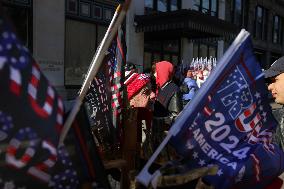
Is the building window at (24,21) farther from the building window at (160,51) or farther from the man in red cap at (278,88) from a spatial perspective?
the man in red cap at (278,88)

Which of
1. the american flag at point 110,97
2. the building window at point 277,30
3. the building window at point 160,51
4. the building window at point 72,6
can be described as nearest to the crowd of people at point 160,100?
the american flag at point 110,97

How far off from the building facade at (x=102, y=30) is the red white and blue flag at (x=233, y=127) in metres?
7.37

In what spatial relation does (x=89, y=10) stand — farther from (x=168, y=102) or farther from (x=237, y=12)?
(x=237, y=12)

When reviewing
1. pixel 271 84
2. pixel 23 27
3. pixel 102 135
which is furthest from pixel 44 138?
pixel 23 27

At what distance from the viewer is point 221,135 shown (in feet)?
7.05

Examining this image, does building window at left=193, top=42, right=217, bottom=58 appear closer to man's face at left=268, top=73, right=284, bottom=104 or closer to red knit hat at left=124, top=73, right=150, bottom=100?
red knit hat at left=124, top=73, right=150, bottom=100

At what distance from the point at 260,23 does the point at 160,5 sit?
1246 cm

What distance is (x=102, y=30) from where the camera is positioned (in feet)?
47.2

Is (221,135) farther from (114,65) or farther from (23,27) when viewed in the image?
(23,27)

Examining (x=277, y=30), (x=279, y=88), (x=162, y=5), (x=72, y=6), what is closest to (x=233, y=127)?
(x=279, y=88)

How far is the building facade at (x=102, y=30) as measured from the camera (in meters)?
11.8

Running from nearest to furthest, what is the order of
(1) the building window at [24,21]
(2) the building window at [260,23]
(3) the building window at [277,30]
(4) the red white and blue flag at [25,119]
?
(4) the red white and blue flag at [25,119] < (1) the building window at [24,21] < (2) the building window at [260,23] < (3) the building window at [277,30]

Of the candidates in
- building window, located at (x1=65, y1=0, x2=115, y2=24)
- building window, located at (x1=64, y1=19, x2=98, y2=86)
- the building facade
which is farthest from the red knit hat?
building window, located at (x1=65, y1=0, x2=115, y2=24)

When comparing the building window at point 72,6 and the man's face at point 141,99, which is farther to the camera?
the building window at point 72,6
